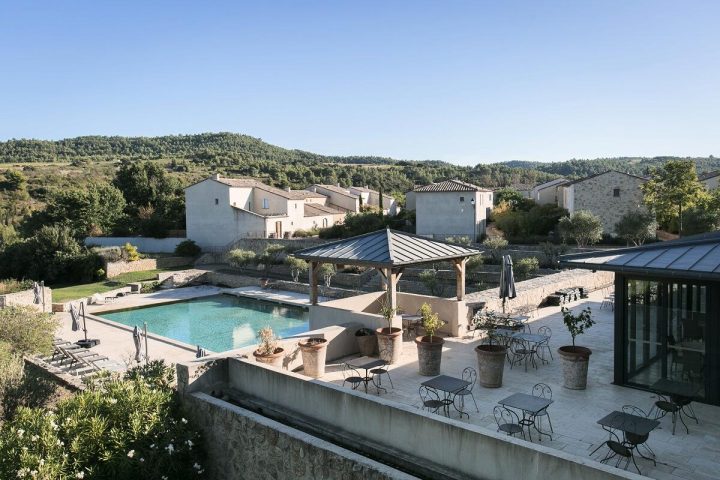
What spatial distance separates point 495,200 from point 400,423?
171ft

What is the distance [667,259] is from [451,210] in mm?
35634

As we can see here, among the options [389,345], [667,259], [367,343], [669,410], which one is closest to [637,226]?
[667,259]

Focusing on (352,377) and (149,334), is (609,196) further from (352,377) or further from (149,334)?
(352,377)

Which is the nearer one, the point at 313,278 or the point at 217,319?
the point at 313,278

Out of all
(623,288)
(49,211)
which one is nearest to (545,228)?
(623,288)

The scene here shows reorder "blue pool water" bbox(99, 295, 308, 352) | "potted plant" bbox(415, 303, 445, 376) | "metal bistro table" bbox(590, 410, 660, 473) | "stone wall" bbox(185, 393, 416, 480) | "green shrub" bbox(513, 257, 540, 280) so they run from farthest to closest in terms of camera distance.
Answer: "green shrub" bbox(513, 257, 540, 280) → "blue pool water" bbox(99, 295, 308, 352) → "potted plant" bbox(415, 303, 445, 376) → "stone wall" bbox(185, 393, 416, 480) → "metal bistro table" bbox(590, 410, 660, 473)

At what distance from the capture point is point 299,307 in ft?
98.1

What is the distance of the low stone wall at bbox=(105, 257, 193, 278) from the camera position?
1597 inches

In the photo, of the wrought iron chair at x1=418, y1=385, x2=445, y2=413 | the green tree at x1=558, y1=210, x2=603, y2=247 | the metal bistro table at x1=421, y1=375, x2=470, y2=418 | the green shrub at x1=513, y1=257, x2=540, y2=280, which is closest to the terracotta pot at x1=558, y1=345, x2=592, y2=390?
the metal bistro table at x1=421, y1=375, x2=470, y2=418

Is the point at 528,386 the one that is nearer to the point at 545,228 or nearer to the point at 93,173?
the point at 545,228

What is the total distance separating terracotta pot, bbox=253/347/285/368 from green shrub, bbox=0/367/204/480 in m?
1.76

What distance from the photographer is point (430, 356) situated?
34.9 feet

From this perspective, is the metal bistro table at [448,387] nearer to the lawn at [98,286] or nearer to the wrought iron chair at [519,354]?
the wrought iron chair at [519,354]

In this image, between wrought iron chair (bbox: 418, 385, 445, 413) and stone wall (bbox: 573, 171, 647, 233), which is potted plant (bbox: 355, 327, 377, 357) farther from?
stone wall (bbox: 573, 171, 647, 233)
